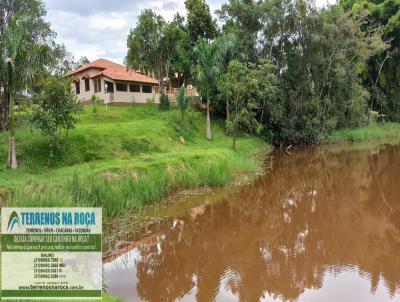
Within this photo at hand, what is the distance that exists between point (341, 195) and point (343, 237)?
5.40 metres

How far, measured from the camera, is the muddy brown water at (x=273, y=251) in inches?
306

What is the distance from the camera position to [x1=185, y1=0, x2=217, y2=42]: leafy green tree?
3052 centimetres

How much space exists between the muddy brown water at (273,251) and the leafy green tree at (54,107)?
7.06 meters

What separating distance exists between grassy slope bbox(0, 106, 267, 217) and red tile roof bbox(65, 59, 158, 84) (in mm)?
7326

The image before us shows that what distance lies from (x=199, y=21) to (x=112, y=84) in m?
8.51

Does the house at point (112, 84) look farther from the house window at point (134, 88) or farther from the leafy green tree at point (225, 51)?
the leafy green tree at point (225, 51)

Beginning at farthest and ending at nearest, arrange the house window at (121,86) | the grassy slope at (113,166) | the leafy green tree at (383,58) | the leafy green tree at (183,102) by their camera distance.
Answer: the leafy green tree at (383,58) < the house window at (121,86) < the leafy green tree at (183,102) < the grassy slope at (113,166)

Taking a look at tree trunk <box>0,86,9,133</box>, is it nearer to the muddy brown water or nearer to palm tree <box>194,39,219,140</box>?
palm tree <box>194,39,219,140</box>

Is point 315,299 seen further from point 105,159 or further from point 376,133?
point 376,133

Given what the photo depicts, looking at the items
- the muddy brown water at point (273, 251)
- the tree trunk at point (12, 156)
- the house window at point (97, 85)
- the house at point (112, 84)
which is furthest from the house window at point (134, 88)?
the muddy brown water at point (273, 251)

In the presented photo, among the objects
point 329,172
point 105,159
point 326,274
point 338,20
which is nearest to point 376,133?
point 338,20

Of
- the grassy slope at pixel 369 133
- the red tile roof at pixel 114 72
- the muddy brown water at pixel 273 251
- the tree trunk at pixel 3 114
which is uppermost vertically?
the red tile roof at pixel 114 72

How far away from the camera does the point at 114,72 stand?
3259cm

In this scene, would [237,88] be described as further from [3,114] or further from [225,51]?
[3,114]
